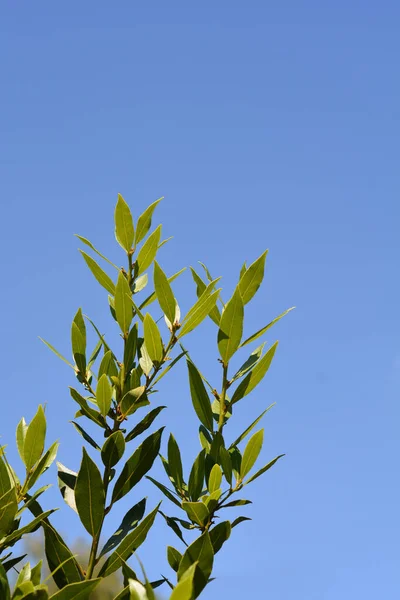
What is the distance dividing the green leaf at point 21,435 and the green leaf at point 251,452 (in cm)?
64

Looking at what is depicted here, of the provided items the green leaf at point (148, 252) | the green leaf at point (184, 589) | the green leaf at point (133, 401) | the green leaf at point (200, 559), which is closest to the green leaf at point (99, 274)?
the green leaf at point (148, 252)

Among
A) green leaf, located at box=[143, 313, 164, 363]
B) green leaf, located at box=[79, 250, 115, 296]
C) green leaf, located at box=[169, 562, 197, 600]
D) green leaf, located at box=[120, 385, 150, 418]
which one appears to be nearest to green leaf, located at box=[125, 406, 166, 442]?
green leaf, located at box=[120, 385, 150, 418]

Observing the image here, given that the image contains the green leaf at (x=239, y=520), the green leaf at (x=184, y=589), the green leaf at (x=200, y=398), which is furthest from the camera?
the green leaf at (x=200, y=398)

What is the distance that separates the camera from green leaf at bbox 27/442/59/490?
1.97m

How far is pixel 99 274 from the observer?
7.77 feet

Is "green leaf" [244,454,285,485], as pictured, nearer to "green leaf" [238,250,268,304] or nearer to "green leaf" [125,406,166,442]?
"green leaf" [125,406,166,442]

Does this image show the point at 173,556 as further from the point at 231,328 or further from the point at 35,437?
the point at 231,328

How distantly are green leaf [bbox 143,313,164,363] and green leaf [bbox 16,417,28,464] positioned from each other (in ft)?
1.46

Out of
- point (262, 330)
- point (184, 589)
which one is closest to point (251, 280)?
point (262, 330)

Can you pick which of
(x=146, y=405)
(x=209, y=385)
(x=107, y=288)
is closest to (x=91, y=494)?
(x=146, y=405)

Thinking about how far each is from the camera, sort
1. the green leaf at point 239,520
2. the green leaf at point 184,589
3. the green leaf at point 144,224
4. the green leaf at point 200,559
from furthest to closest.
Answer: the green leaf at point 144,224
the green leaf at point 239,520
the green leaf at point 200,559
the green leaf at point 184,589

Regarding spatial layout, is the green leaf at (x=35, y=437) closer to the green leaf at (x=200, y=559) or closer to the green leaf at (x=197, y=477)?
the green leaf at (x=197, y=477)

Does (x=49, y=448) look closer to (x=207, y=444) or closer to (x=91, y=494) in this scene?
(x=91, y=494)

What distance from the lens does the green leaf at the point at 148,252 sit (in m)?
2.37
